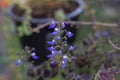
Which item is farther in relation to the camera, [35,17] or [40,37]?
[35,17]

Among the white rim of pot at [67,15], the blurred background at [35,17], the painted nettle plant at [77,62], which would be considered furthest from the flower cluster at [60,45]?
the white rim of pot at [67,15]

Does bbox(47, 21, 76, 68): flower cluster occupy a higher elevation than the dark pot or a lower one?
higher

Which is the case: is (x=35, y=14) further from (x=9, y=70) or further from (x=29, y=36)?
(x=9, y=70)

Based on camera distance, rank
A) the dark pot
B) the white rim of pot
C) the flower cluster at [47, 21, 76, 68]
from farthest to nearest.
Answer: the white rim of pot, the dark pot, the flower cluster at [47, 21, 76, 68]

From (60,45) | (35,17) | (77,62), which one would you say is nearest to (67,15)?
(35,17)

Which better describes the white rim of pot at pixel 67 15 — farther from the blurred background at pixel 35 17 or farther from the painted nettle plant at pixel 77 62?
the painted nettle plant at pixel 77 62

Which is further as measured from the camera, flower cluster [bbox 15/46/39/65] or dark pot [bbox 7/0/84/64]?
dark pot [bbox 7/0/84/64]

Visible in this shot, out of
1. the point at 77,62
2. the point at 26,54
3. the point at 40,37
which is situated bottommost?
the point at 40,37

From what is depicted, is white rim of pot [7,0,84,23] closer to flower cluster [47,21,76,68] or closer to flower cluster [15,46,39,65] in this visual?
flower cluster [15,46,39,65]

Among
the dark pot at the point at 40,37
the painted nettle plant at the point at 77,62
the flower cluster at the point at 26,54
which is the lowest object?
the dark pot at the point at 40,37

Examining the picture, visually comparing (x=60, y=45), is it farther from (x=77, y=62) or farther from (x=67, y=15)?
(x=67, y=15)

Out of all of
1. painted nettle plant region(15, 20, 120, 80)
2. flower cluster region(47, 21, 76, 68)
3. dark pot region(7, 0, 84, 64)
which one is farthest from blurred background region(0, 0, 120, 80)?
flower cluster region(47, 21, 76, 68)

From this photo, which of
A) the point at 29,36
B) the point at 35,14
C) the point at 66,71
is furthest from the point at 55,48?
the point at 35,14
